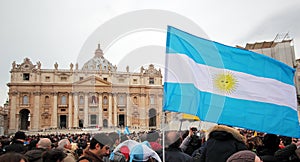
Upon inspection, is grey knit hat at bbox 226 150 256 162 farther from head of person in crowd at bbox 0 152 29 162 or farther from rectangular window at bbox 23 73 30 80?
rectangular window at bbox 23 73 30 80

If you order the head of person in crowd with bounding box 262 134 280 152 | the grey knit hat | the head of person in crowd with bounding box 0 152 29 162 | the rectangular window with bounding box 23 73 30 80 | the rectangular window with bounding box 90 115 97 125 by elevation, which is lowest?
the rectangular window with bounding box 90 115 97 125

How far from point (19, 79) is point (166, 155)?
65209mm

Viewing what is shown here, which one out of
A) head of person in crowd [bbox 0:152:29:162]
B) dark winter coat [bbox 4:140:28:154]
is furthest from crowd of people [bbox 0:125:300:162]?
dark winter coat [bbox 4:140:28:154]

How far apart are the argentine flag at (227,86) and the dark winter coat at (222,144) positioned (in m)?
0.83

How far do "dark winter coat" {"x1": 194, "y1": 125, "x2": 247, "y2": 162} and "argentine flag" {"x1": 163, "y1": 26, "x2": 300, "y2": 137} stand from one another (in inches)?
32.8

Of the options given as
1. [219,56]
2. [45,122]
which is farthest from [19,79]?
[219,56]

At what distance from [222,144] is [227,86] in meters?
1.62

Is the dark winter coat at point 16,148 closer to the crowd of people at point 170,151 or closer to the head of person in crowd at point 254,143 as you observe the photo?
the crowd of people at point 170,151

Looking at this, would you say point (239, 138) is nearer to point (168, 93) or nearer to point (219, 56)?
point (168, 93)

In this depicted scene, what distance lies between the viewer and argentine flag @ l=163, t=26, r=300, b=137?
4242 mm

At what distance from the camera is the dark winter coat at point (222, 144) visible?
3.20 metres

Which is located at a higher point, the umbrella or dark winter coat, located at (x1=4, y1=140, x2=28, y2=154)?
the umbrella

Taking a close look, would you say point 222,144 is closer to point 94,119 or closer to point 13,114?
point 94,119

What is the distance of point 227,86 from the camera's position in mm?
4664
